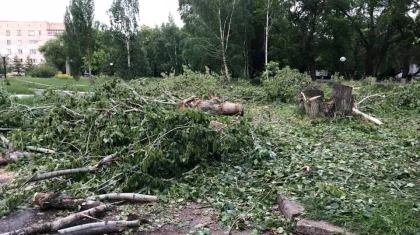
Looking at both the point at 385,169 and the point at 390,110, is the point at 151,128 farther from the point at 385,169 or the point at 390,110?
the point at 390,110

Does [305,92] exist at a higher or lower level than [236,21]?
lower

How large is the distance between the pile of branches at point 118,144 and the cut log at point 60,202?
23cm

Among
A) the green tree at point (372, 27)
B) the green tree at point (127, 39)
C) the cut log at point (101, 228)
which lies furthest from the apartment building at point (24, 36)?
the cut log at point (101, 228)

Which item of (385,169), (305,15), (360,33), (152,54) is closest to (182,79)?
(385,169)

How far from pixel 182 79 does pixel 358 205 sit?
1007 cm

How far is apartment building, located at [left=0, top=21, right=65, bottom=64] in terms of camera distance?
75.7 meters

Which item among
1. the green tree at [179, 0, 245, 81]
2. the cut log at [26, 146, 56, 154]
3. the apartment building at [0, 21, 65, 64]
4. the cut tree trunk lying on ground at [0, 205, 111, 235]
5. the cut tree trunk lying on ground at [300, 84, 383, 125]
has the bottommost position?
the cut tree trunk lying on ground at [0, 205, 111, 235]

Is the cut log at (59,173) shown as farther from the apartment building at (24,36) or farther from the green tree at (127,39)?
the apartment building at (24,36)

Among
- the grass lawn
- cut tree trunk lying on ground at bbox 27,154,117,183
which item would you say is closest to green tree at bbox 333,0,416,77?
the grass lawn

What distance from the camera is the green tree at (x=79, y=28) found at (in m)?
29.9

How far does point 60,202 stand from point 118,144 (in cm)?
154

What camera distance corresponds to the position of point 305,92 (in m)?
8.16

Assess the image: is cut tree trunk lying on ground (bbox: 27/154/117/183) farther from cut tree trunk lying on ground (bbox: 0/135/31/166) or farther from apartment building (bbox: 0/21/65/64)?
apartment building (bbox: 0/21/65/64)

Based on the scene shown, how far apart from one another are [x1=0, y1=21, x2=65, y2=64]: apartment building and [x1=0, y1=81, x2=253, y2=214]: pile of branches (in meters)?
78.9
